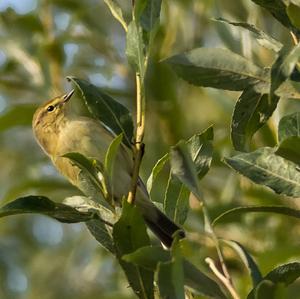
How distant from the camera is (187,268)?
171 cm

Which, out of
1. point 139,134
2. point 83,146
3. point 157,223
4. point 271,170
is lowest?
point 157,223

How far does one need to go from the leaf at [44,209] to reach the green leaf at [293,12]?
528 mm

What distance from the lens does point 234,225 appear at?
4203 mm

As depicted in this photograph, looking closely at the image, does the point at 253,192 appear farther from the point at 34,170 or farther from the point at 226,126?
the point at 34,170

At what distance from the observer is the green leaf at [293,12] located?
171 centimetres

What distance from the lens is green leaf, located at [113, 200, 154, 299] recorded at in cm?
178

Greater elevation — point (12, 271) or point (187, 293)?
point (187, 293)

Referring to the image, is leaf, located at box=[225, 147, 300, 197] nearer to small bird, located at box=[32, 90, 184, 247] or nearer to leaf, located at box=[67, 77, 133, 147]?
leaf, located at box=[67, 77, 133, 147]

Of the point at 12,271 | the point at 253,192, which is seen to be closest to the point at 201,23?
the point at 253,192

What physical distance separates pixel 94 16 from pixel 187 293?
10.2 ft

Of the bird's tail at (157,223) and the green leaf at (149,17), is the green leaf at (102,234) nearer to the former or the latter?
the green leaf at (149,17)

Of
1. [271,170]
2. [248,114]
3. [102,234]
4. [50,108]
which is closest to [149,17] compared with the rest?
[248,114]

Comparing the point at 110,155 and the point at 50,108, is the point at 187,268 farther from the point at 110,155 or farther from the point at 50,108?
the point at 50,108

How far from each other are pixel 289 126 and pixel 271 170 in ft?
0.31
